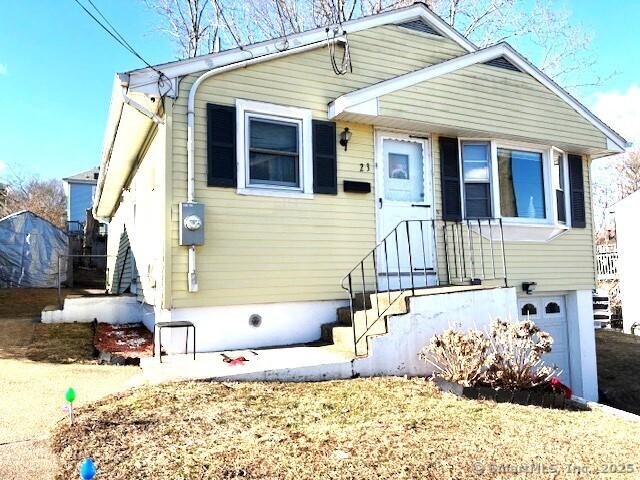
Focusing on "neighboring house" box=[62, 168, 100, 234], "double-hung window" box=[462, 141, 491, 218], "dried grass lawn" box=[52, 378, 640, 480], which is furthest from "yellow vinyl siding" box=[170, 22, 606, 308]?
"neighboring house" box=[62, 168, 100, 234]

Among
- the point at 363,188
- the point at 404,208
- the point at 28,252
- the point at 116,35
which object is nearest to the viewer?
the point at 116,35

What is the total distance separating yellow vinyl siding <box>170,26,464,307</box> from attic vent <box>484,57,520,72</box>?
1739mm

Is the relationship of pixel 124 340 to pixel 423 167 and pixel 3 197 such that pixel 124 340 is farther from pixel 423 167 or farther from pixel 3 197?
pixel 3 197

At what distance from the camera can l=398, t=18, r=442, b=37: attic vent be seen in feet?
26.0

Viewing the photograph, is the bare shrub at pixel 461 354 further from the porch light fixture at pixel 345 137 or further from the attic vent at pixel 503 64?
the attic vent at pixel 503 64

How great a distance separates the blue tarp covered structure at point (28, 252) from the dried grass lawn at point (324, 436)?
1596 centimetres

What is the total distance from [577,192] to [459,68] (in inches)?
136

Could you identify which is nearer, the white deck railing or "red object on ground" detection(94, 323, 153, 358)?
"red object on ground" detection(94, 323, 153, 358)

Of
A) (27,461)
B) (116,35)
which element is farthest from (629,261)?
(27,461)

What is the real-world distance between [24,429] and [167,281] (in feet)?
8.07

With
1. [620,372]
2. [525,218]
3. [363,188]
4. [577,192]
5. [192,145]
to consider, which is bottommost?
[620,372]

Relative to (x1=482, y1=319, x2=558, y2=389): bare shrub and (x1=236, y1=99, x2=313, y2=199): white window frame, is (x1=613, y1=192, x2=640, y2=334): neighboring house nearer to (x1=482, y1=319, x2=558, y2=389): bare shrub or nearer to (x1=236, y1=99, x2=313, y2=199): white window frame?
(x1=482, y1=319, x2=558, y2=389): bare shrub

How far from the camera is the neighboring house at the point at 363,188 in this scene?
608 centimetres

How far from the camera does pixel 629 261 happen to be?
16625 mm
